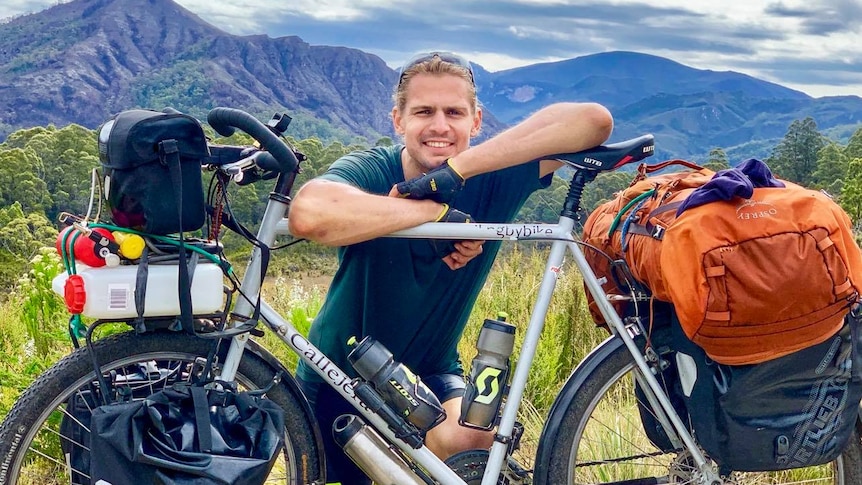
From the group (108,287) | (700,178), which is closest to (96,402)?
(108,287)

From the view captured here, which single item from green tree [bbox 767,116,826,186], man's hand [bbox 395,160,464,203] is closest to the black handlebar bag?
man's hand [bbox 395,160,464,203]

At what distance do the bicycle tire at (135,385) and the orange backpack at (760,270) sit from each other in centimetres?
123

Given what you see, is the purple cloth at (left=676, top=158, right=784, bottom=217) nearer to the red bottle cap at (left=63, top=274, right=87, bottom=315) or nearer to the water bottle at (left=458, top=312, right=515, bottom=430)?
the water bottle at (left=458, top=312, right=515, bottom=430)

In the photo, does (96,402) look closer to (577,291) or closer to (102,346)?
(102,346)

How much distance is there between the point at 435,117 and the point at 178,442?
141 cm

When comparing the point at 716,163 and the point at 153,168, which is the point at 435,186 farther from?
the point at 716,163

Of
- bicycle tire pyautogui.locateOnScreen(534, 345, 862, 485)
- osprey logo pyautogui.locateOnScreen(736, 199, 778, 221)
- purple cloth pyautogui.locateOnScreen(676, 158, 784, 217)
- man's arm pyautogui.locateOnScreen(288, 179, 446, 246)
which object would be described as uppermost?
purple cloth pyautogui.locateOnScreen(676, 158, 784, 217)

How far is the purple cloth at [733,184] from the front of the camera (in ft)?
6.63

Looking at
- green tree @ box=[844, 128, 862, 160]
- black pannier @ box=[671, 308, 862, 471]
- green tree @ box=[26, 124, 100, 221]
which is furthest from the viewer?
green tree @ box=[26, 124, 100, 221]

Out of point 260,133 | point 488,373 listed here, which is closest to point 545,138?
point 488,373

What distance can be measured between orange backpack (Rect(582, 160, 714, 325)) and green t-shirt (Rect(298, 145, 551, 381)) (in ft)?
1.09

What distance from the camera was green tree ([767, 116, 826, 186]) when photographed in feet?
135

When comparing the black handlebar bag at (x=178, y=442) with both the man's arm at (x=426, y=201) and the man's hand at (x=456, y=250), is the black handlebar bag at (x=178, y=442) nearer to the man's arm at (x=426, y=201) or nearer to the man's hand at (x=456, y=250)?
the man's arm at (x=426, y=201)

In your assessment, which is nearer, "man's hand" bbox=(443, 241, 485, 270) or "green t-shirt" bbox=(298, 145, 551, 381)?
"man's hand" bbox=(443, 241, 485, 270)
